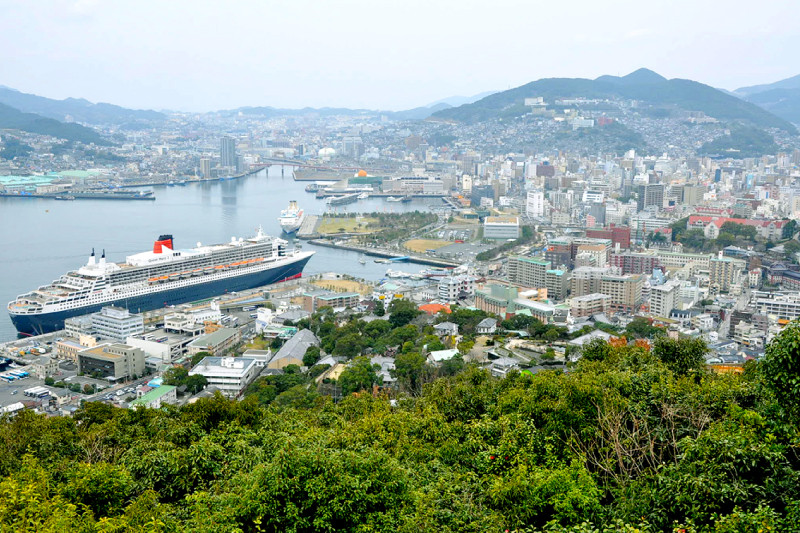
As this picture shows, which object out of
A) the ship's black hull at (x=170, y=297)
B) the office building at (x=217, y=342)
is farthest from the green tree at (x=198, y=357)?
the ship's black hull at (x=170, y=297)

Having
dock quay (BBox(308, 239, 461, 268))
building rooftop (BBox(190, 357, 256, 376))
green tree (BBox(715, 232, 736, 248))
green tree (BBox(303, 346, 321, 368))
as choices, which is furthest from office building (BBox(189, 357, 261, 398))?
green tree (BBox(715, 232, 736, 248))

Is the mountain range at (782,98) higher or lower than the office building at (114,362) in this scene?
higher

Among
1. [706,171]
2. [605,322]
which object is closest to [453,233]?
[605,322]

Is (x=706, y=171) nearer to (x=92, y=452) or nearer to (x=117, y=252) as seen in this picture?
(x=117, y=252)

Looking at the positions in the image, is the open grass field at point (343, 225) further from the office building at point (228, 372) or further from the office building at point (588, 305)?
the office building at point (228, 372)

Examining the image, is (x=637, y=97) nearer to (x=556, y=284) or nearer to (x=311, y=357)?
(x=556, y=284)

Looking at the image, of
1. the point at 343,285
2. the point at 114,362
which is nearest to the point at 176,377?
the point at 114,362
